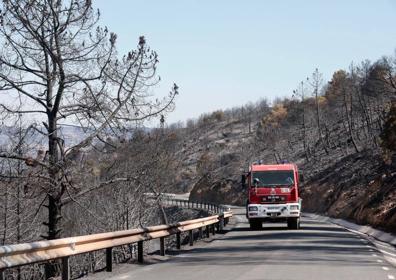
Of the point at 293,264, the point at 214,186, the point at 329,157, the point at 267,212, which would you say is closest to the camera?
the point at 293,264

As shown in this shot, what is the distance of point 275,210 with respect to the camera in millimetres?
28641

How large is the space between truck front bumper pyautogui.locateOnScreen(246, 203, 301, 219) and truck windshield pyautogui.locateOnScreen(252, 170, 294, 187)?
91 centimetres

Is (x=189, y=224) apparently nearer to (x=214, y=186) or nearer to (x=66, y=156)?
(x=66, y=156)

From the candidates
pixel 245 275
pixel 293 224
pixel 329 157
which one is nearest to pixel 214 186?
pixel 329 157

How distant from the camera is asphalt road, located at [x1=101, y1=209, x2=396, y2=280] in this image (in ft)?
42.4

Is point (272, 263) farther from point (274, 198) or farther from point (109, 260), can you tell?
point (274, 198)

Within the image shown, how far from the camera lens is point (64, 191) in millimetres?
17219

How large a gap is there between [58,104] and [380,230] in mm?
18202

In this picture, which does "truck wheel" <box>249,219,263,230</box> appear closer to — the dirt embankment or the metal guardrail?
the dirt embankment

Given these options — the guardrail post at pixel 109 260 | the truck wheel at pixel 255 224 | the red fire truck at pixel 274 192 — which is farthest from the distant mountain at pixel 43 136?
the truck wheel at pixel 255 224

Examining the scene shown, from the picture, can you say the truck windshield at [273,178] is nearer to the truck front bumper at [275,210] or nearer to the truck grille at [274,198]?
the truck grille at [274,198]

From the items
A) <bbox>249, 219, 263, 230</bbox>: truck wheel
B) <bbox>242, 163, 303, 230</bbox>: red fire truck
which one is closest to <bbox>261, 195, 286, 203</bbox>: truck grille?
<bbox>242, 163, 303, 230</bbox>: red fire truck

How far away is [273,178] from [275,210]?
138cm

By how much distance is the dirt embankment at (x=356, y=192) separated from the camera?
118ft
